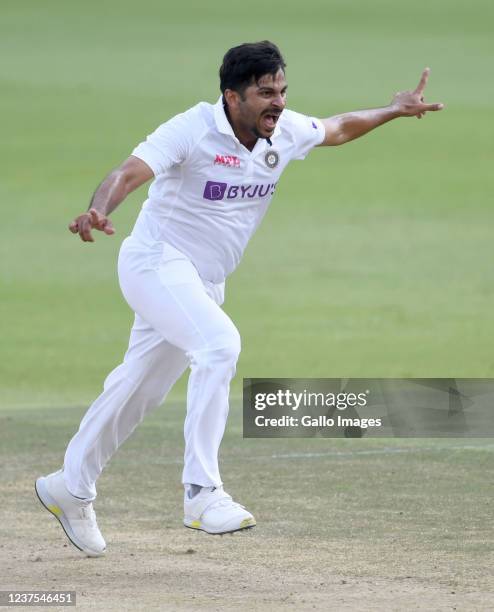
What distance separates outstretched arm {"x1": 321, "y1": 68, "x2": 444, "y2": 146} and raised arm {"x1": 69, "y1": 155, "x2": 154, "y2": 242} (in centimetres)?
102

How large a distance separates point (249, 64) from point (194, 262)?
0.77 m

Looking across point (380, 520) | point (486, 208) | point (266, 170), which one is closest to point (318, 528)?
point (380, 520)

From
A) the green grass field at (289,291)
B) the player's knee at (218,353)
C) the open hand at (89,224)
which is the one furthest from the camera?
the green grass field at (289,291)

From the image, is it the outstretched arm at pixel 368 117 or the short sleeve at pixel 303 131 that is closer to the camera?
the short sleeve at pixel 303 131

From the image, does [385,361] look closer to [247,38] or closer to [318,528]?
[318,528]

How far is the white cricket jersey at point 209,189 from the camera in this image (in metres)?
5.59

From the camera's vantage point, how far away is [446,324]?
15195 mm

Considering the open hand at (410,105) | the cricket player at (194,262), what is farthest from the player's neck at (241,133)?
the open hand at (410,105)

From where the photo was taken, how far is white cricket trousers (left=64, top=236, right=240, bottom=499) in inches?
214

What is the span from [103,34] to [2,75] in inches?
78.1

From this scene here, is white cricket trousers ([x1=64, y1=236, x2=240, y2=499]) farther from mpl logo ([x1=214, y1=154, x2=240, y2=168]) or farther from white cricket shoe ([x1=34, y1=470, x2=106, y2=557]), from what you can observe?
mpl logo ([x1=214, y1=154, x2=240, y2=168])

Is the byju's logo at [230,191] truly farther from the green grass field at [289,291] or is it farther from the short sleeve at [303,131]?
the green grass field at [289,291]

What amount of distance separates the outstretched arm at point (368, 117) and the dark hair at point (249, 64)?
0.61m

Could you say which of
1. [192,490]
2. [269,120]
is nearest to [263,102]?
[269,120]
